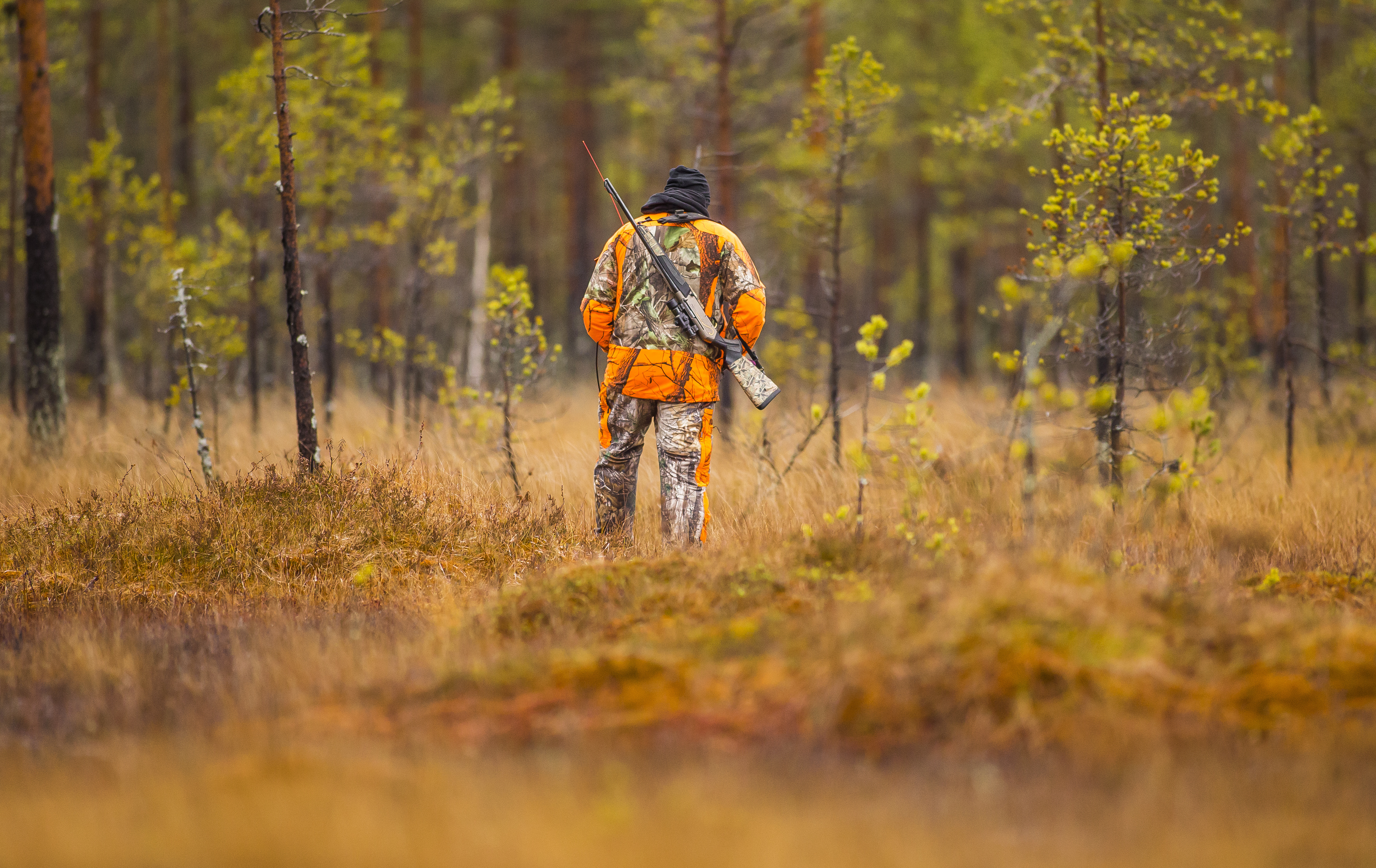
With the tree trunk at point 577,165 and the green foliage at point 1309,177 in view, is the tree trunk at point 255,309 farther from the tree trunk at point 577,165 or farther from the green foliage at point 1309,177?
the green foliage at point 1309,177

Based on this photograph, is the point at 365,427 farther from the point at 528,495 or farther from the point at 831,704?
the point at 831,704

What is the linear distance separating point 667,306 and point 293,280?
2.82 m

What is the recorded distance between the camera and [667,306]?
570 cm

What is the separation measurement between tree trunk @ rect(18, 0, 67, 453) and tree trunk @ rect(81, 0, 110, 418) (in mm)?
1979

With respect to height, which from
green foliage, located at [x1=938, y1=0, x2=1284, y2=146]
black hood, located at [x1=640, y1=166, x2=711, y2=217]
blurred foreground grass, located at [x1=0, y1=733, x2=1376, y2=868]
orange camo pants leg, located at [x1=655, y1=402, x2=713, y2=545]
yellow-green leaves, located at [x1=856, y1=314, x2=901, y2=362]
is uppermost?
green foliage, located at [x1=938, y1=0, x2=1284, y2=146]

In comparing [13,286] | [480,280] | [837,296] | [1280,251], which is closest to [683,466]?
→ [837,296]

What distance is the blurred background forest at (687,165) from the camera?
832 centimetres

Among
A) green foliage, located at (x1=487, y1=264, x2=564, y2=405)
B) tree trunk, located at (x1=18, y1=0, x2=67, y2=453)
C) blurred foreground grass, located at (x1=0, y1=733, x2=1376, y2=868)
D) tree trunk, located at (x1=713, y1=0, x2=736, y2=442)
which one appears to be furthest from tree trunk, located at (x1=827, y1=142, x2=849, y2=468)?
tree trunk, located at (x1=18, y1=0, x2=67, y2=453)

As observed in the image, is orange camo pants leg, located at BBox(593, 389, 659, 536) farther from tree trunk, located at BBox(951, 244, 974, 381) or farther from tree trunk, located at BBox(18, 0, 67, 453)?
tree trunk, located at BBox(951, 244, 974, 381)

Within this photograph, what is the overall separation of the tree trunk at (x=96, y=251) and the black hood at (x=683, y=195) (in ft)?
30.2

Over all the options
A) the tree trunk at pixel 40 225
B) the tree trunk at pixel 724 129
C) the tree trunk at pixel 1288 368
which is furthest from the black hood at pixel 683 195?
the tree trunk at pixel 40 225

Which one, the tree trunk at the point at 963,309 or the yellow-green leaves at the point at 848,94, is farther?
the tree trunk at the point at 963,309

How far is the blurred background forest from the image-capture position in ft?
27.3

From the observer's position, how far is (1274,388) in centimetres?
1289
